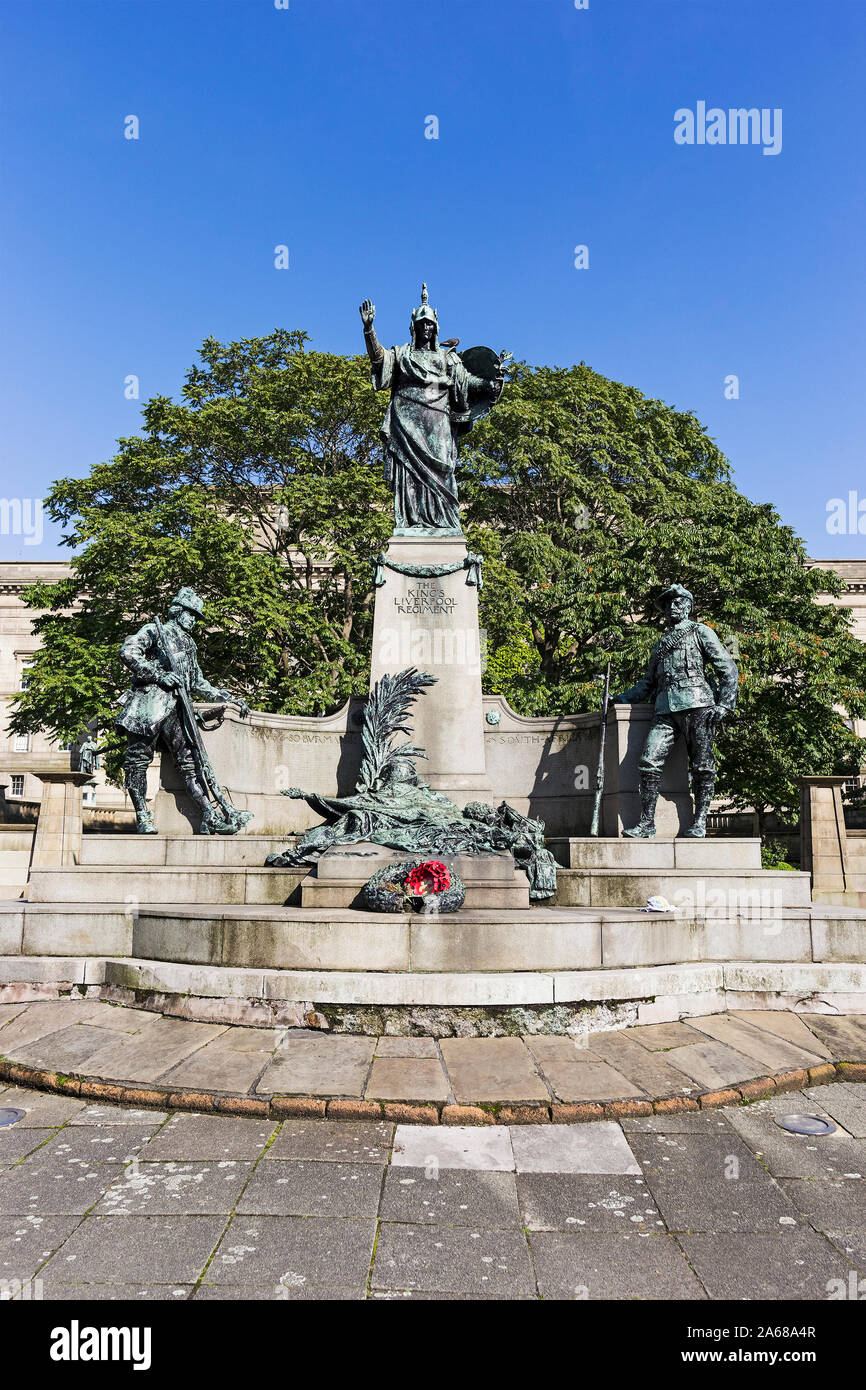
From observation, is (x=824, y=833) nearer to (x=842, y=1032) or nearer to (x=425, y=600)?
(x=425, y=600)

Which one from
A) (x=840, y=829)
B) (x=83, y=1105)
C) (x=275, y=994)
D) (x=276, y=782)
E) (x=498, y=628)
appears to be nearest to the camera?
(x=83, y=1105)

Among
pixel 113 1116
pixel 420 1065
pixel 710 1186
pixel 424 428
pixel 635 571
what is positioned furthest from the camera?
pixel 635 571

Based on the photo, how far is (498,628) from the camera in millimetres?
23922

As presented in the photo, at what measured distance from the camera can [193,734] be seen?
10641 millimetres

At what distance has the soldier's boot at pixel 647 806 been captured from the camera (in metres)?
10.4

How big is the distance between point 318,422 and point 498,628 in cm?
862

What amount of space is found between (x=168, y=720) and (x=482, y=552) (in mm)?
16143

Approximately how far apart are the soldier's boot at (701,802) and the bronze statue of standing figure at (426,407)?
198 inches

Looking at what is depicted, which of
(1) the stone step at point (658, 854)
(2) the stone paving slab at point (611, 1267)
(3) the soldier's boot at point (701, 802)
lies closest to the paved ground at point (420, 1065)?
(2) the stone paving slab at point (611, 1267)

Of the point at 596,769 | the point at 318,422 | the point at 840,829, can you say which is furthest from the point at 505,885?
the point at 318,422

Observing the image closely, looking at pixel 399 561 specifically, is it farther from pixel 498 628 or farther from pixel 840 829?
pixel 498 628

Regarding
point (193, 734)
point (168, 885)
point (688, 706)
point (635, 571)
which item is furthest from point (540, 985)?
point (635, 571)

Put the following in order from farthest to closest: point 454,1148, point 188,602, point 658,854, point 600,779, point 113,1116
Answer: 1. point 600,779
2. point 188,602
3. point 658,854
4. point 113,1116
5. point 454,1148

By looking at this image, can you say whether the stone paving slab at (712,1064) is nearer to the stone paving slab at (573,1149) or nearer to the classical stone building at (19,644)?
the stone paving slab at (573,1149)
